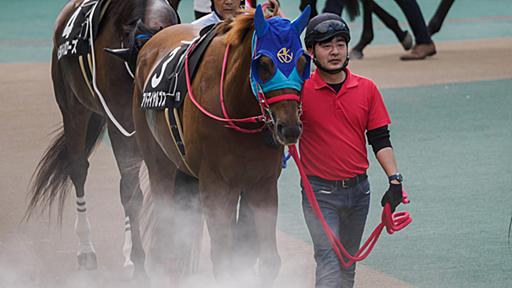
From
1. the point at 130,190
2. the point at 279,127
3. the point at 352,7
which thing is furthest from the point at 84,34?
the point at 352,7

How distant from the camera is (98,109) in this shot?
273 inches

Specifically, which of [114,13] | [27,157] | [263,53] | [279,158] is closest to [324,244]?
[279,158]

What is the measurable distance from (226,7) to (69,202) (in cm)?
328

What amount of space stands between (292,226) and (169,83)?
7.60 feet

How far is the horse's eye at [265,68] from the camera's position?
4.56 metres

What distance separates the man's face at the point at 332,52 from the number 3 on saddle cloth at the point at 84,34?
2.25 metres

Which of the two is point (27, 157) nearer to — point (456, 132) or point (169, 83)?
point (456, 132)

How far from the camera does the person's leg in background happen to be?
601 inches

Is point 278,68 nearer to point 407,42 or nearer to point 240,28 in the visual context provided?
point 240,28

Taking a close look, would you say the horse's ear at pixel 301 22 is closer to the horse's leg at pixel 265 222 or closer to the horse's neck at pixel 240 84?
the horse's neck at pixel 240 84

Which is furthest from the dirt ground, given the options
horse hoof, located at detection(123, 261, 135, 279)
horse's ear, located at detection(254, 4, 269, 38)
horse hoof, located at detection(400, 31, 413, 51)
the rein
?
horse's ear, located at detection(254, 4, 269, 38)

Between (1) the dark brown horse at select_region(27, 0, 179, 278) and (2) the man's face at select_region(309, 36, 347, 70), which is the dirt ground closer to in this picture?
(1) the dark brown horse at select_region(27, 0, 179, 278)

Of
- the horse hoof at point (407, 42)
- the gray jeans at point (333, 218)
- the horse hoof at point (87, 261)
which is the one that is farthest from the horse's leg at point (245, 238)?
the horse hoof at point (407, 42)

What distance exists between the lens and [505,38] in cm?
1845
